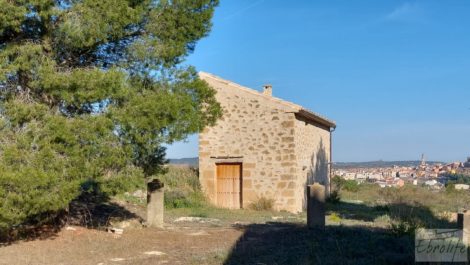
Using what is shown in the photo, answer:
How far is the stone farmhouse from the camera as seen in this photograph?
18.3 m

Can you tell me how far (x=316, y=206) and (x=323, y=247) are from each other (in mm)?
2029

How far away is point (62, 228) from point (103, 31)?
4.59 meters

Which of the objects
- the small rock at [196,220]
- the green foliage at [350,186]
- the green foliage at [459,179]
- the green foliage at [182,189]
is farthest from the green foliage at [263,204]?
the green foliage at [459,179]

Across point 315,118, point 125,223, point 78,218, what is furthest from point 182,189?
point 125,223

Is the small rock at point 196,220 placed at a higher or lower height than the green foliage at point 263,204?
lower

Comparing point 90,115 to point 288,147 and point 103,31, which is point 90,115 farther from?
point 288,147

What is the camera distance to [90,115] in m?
9.90

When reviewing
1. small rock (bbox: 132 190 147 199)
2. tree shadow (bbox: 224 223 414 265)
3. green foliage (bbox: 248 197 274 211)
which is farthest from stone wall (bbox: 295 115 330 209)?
tree shadow (bbox: 224 223 414 265)

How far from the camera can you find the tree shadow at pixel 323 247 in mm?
7672

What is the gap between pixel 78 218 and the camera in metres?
12.8

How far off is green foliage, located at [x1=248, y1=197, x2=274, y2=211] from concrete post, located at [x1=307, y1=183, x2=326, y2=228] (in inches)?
301

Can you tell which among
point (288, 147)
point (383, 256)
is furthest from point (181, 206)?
point (383, 256)

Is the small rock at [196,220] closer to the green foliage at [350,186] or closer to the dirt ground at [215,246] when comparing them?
the dirt ground at [215,246]

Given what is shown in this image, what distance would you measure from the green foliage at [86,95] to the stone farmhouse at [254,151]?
7420mm
